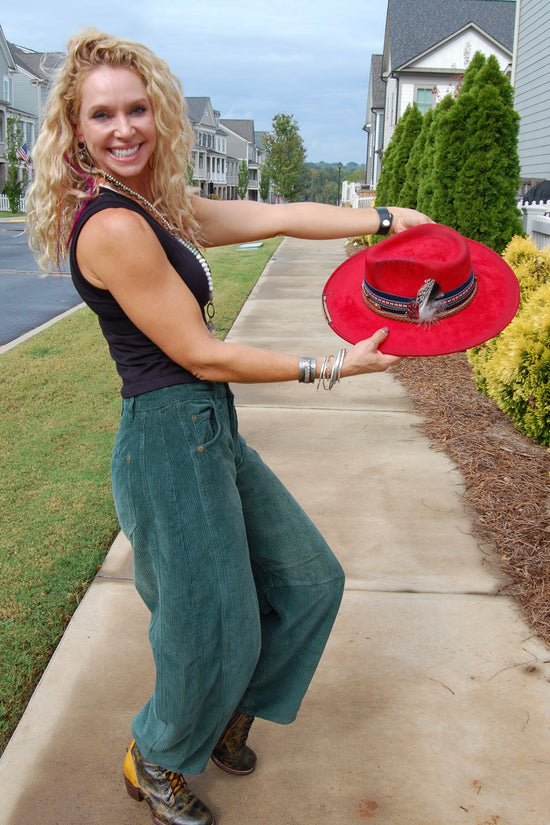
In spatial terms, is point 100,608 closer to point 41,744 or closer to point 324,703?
point 41,744

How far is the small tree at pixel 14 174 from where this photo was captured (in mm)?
36219

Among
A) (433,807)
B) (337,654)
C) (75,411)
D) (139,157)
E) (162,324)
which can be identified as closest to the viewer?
(162,324)

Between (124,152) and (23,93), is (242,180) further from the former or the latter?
(124,152)

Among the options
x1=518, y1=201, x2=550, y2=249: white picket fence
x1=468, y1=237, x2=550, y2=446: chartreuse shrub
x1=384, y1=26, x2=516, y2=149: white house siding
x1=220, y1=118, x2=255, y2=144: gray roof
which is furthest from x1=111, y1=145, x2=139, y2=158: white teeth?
x1=220, y1=118, x2=255, y2=144: gray roof

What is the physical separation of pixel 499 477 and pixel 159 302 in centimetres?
319

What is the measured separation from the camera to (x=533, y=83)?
15430 millimetres

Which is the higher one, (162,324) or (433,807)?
(162,324)

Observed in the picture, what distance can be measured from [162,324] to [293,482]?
2.85m

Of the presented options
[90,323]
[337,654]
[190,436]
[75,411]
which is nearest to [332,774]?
[337,654]

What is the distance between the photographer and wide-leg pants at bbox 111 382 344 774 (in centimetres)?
192

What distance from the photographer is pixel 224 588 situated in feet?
6.40

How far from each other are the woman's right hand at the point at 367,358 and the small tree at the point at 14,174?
1430 inches

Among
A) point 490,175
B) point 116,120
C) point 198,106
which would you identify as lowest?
point 116,120

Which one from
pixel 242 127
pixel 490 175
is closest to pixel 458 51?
pixel 490 175
